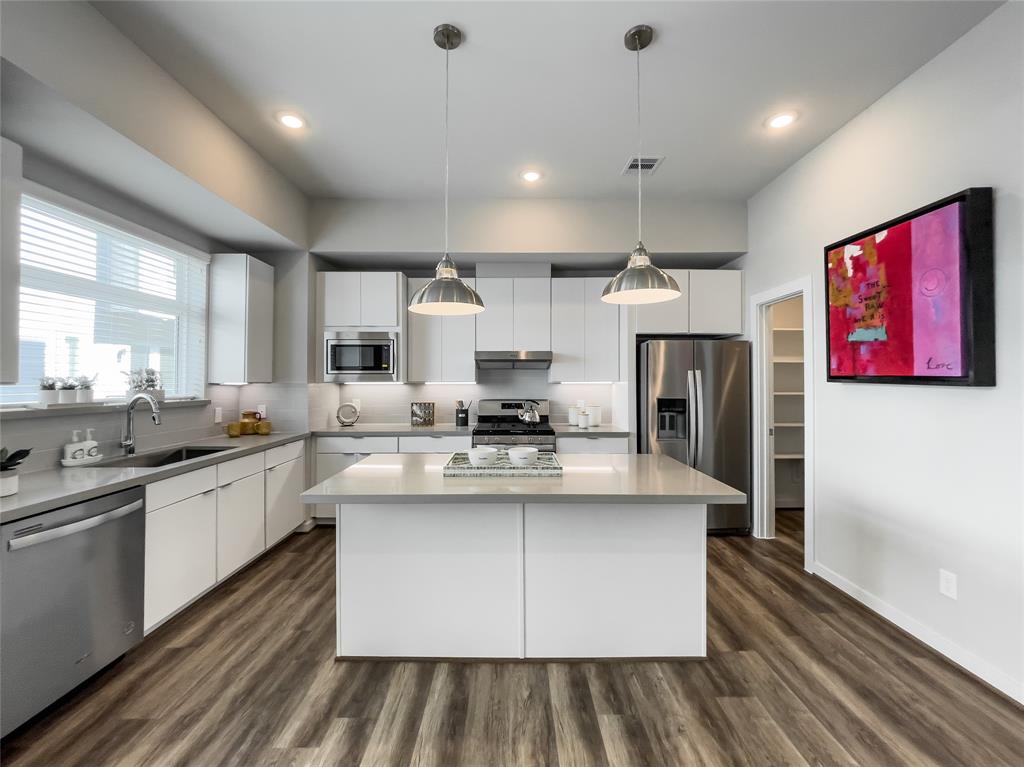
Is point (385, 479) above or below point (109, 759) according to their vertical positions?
above

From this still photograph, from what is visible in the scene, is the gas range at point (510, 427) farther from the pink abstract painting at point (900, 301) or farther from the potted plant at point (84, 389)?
the potted plant at point (84, 389)

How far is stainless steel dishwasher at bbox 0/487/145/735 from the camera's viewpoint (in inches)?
66.3

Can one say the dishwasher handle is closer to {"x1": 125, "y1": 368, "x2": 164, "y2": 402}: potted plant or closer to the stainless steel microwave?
{"x1": 125, "y1": 368, "x2": 164, "y2": 402}: potted plant

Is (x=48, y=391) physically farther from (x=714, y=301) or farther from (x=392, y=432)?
(x=714, y=301)

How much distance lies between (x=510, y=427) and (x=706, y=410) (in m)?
1.71

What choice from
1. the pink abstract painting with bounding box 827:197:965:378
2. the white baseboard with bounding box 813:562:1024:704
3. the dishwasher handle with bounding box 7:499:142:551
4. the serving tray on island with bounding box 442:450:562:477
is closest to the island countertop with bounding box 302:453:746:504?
the serving tray on island with bounding box 442:450:562:477

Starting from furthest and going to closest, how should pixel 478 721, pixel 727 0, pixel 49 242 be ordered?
pixel 49 242 < pixel 727 0 < pixel 478 721

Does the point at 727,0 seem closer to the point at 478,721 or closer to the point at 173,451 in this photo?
the point at 478,721

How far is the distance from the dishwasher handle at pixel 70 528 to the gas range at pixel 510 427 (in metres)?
2.34

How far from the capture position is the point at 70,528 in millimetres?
1896

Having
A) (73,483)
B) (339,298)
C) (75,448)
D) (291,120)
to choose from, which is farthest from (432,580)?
(339,298)

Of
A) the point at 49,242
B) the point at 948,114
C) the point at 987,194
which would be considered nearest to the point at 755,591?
the point at 987,194

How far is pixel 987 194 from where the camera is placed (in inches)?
80.5

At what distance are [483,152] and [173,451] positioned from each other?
2918 mm
